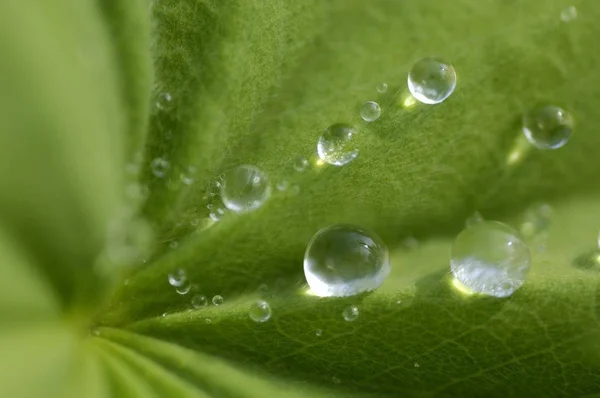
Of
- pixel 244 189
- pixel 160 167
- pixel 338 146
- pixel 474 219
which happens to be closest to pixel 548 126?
pixel 474 219

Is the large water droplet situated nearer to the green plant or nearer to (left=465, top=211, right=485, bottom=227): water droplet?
the green plant

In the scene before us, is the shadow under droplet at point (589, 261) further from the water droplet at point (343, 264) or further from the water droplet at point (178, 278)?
the water droplet at point (178, 278)

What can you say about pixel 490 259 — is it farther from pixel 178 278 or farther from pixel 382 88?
pixel 178 278

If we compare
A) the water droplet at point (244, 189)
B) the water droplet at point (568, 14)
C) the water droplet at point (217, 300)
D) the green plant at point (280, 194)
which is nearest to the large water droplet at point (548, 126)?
the green plant at point (280, 194)

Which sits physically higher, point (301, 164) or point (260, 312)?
point (301, 164)

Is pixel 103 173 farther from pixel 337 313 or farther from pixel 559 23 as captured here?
pixel 559 23

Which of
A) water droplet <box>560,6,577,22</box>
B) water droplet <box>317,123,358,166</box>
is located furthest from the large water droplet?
water droplet <box>317,123,358,166</box>

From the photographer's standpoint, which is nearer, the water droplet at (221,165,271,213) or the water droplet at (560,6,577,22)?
the water droplet at (221,165,271,213)
